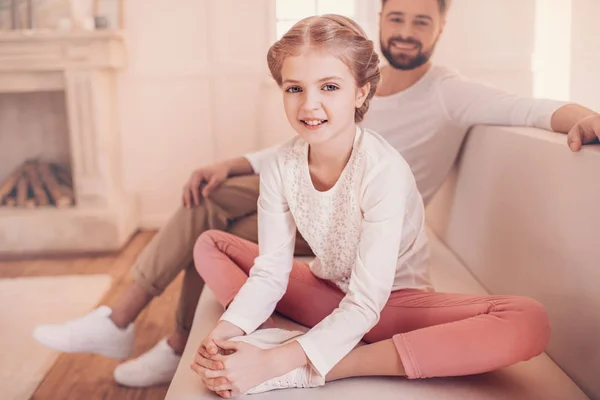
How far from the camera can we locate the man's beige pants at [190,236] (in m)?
1.54

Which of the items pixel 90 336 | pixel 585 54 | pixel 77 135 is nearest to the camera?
pixel 90 336

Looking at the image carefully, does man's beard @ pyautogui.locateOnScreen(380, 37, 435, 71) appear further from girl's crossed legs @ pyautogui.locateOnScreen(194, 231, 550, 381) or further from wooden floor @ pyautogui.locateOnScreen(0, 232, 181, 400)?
wooden floor @ pyautogui.locateOnScreen(0, 232, 181, 400)

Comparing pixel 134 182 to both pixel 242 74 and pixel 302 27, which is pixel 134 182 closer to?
pixel 242 74

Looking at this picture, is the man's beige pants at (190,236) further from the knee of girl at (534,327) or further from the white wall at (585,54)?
the white wall at (585,54)

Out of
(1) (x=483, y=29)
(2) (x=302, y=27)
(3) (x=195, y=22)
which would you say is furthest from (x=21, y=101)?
(2) (x=302, y=27)

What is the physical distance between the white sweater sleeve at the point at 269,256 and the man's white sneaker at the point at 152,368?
56 centimetres

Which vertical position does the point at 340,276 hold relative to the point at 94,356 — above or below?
above

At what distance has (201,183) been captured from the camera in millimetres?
1578

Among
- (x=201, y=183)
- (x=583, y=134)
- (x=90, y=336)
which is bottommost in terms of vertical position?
(x=90, y=336)

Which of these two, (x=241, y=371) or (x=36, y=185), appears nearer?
(x=241, y=371)

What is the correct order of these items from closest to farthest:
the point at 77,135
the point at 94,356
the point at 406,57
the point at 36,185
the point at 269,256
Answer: the point at 269,256
the point at 406,57
the point at 94,356
the point at 77,135
the point at 36,185

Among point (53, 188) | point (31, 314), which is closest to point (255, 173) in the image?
point (31, 314)

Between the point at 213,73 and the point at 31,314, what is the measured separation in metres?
1.54

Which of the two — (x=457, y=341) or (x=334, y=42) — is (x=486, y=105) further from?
(x=457, y=341)
